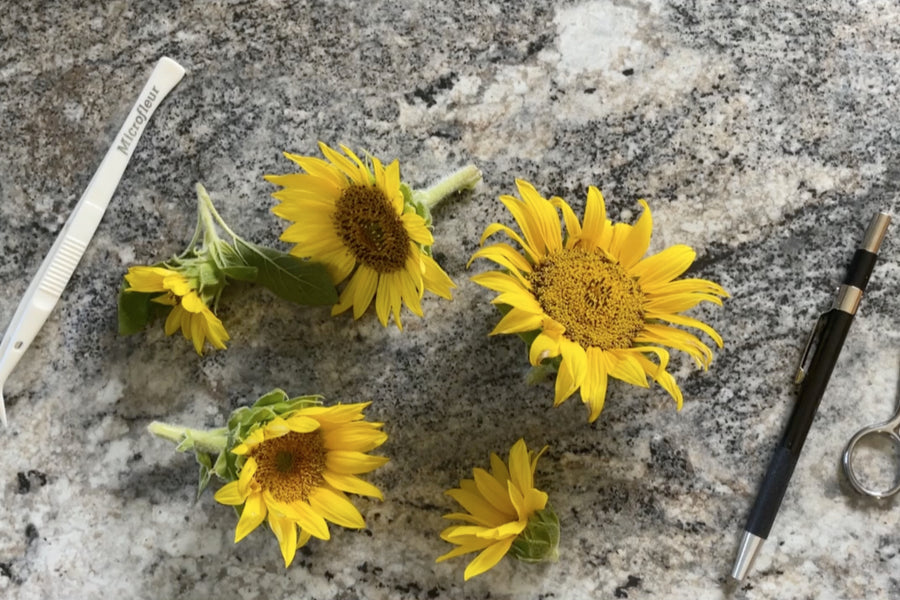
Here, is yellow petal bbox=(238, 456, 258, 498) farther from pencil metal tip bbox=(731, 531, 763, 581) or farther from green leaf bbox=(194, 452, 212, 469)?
pencil metal tip bbox=(731, 531, 763, 581)

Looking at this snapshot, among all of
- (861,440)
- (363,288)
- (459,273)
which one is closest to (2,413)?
(363,288)

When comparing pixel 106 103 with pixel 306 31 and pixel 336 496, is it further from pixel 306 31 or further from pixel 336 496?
pixel 336 496

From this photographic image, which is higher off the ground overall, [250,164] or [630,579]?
[250,164]

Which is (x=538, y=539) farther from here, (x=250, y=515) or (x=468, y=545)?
(x=250, y=515)

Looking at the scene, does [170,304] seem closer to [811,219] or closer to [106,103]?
[106,103]

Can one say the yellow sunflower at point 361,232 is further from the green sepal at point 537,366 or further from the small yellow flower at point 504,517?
the small yellow flower at point 504,517

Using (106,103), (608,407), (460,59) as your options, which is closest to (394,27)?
(460,59)

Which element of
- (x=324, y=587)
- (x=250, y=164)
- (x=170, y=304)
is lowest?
(x=324, y=587)
